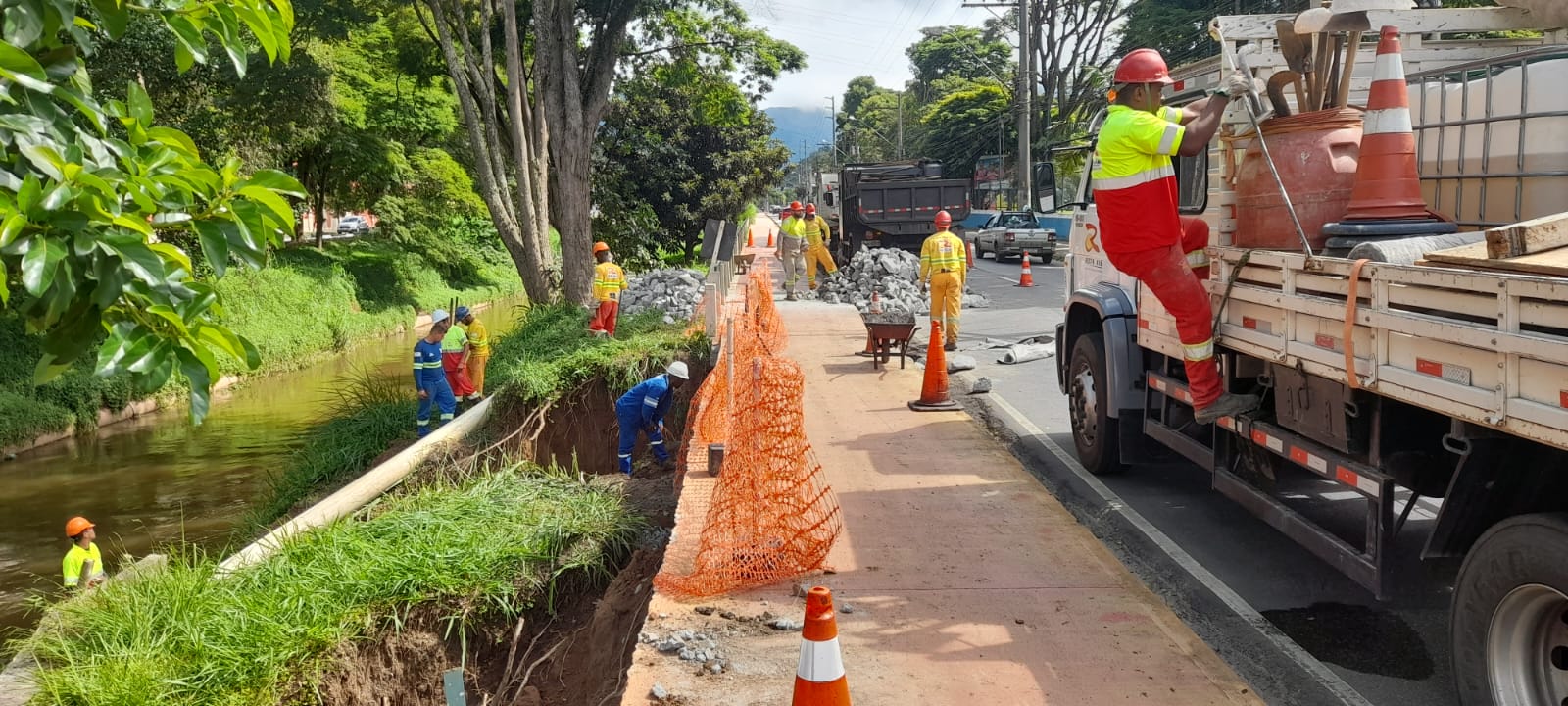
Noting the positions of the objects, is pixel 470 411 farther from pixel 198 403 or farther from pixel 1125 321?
pixel 198 403

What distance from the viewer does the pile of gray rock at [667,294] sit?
65.8 feet

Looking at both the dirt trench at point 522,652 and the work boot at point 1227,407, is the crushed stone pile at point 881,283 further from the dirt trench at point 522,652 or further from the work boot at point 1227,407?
the work boot at point 1227,407

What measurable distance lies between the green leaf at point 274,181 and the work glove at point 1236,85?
458 centimetres

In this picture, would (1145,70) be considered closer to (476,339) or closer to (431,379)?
(431,379)

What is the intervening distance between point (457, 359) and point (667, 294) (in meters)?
6.95

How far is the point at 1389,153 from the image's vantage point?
17.4ft

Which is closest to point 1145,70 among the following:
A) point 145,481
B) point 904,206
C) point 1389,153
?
point 1389,153

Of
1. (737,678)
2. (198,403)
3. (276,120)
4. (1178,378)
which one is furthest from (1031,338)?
(276,120)

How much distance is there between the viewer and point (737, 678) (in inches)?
191

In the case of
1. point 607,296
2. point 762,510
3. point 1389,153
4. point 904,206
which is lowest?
point 762,510

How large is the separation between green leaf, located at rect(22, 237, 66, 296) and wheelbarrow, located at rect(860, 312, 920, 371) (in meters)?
10.8

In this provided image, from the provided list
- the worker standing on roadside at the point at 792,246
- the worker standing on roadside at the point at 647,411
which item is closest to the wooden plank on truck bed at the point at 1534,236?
the worker standing on roadside at the point at 647,411

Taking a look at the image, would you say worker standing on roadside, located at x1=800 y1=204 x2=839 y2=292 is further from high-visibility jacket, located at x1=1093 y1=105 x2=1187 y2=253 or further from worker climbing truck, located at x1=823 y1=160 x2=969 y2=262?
high-visibility jacket, located at x1=1093 y1=105 x2=1187 y2=253

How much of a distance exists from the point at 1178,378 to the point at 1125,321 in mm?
998
